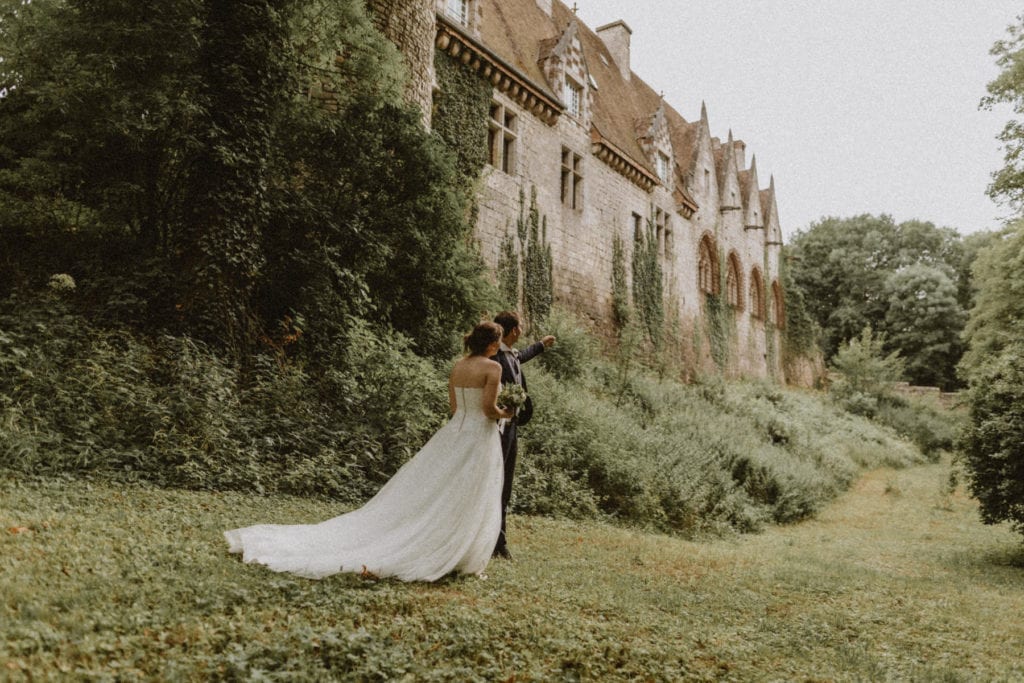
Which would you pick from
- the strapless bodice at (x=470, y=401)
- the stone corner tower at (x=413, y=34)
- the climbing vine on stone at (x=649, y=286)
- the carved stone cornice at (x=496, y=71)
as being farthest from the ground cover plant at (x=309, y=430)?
the climbing vine on stone at (x=649, y=286)

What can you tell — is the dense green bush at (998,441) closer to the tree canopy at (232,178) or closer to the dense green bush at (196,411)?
the dense green bush at (196,411)

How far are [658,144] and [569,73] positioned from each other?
20.1 ft

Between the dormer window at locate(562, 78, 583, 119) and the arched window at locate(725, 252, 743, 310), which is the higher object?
the dormer window at locate(562, 78, 583, 119)

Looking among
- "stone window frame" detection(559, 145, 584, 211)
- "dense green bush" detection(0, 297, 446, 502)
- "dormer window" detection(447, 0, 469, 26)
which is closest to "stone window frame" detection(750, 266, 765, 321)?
"stone window frame" detection(559, 145, 584, 211)

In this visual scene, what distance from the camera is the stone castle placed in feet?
56.7

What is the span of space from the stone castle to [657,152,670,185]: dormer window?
75 mm

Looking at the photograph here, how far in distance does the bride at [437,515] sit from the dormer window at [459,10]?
1372cm

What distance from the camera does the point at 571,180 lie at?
2091 cm

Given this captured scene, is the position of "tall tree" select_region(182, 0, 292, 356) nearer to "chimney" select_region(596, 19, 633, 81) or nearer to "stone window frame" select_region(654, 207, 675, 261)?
"stone window frame" select_region(654, 207, 675, 261)

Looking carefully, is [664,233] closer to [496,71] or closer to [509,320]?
[496,71]

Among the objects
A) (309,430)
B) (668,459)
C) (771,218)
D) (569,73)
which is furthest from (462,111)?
(771,218)

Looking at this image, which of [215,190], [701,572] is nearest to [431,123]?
[215,190]

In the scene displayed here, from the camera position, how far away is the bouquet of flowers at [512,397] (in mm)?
5613

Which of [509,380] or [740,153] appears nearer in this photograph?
[509,380]
